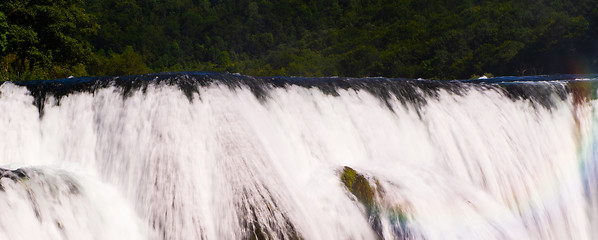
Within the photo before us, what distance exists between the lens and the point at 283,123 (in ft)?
32.4

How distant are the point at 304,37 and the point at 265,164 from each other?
95.4 metres

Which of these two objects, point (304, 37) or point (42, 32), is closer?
point (42, 32)

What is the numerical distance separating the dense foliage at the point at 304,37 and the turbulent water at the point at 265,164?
13388 mm

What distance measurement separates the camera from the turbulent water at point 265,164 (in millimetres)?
7660

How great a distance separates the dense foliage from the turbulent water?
13.4 meters

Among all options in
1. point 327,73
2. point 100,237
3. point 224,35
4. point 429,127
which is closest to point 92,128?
point 100,237

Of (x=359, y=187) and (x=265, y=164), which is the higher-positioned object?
(x=265, y=164)

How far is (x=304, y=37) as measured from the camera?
103 metres

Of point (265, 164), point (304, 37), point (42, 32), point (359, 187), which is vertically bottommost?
point (359, 187)

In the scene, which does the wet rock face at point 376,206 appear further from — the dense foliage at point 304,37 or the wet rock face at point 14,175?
the dense foliage at point 304,37

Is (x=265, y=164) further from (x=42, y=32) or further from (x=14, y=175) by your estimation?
(x=42, y=32)

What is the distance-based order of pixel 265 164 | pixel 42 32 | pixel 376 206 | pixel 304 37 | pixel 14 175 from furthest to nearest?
pixel 304 37 < pixel 42 32 < pixel 376 206 < pixel 265 164 < pixel 14 175

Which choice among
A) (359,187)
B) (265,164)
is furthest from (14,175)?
(359,187)

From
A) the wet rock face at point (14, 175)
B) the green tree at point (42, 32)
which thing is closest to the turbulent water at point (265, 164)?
the wet rock face at point (14, 175)
